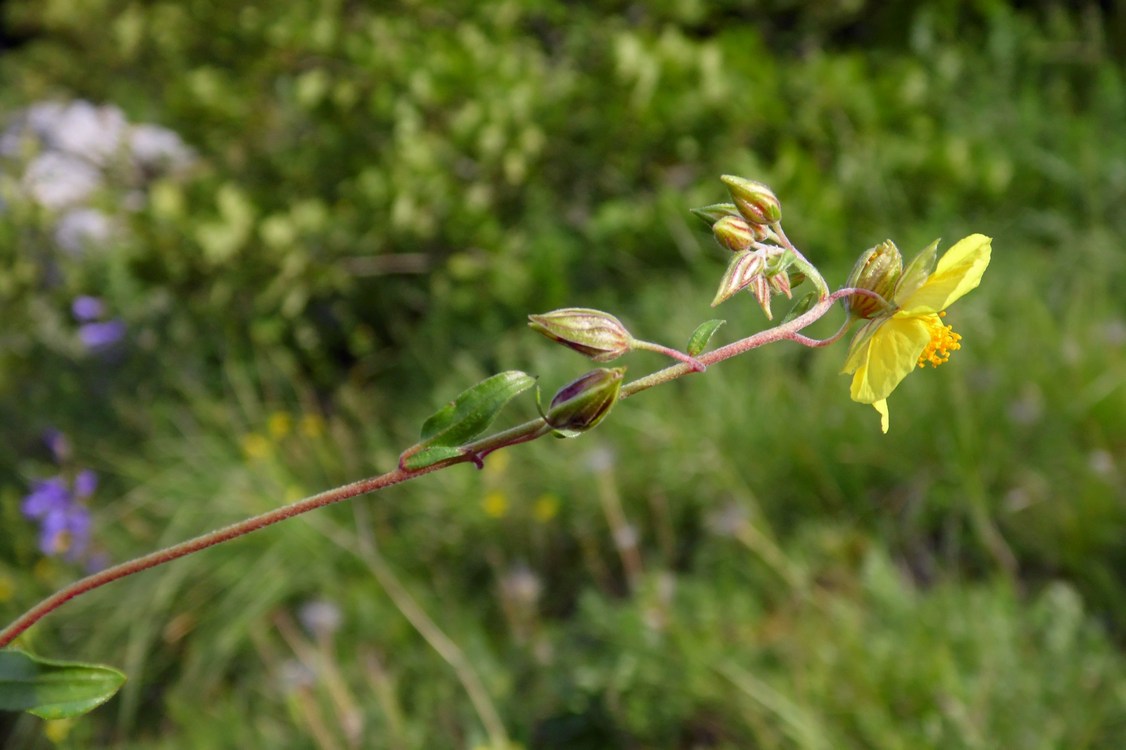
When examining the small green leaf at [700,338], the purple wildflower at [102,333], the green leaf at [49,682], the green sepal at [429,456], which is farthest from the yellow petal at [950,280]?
the purple wildflower at [102,333]

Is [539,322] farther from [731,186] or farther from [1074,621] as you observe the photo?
[1074,621]

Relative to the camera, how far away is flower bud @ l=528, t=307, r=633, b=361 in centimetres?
→ 49

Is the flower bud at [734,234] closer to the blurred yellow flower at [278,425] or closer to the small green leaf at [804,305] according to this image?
the small green leaf at [804,305]

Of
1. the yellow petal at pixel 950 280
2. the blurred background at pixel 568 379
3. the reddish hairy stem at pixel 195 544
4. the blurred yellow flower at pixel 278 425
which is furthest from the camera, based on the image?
the blurred yellow flower at pixel 278 425

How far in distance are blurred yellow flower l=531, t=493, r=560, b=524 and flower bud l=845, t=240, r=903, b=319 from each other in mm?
1584

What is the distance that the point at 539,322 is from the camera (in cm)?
49

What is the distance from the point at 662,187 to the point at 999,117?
1.06 metres

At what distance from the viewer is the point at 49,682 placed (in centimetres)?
48

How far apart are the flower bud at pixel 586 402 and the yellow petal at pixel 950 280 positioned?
154 millimetres

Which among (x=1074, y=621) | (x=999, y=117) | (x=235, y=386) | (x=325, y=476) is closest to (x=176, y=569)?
(x=325, y=476)

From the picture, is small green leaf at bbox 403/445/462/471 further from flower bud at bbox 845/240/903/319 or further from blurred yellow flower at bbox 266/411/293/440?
blurred yellow flower at bbox 266/411/293/440

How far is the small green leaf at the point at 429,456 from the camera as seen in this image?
0.44m

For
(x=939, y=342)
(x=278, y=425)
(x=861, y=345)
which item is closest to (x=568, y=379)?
(x=278, y=425)

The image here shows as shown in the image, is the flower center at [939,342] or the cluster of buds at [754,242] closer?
the cluster of buds at [754,242]
